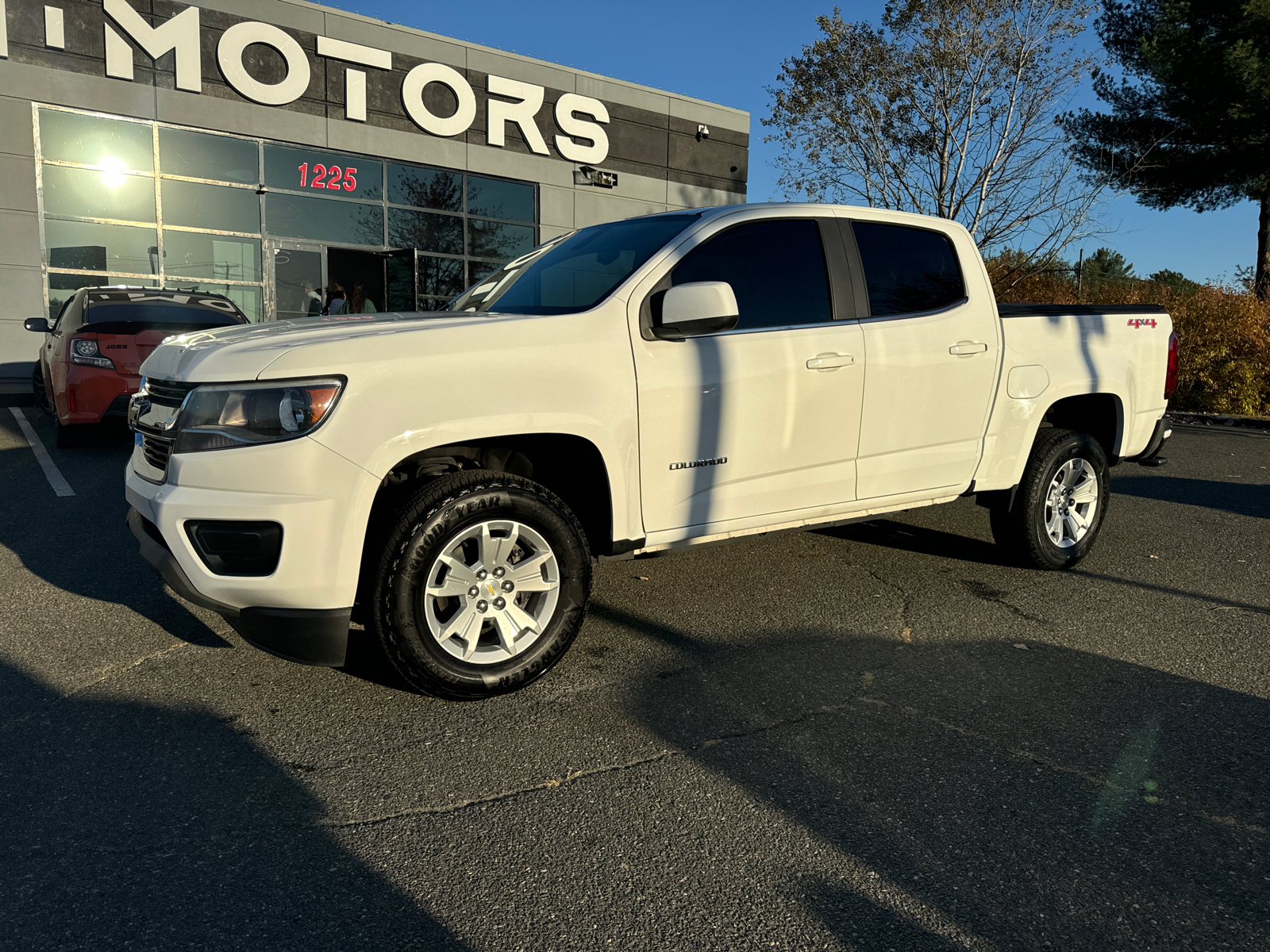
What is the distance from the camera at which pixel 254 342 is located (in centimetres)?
332

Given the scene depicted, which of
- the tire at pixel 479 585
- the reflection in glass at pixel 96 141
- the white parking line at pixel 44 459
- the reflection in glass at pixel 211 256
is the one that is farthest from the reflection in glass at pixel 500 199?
the tire at pixel 479 585

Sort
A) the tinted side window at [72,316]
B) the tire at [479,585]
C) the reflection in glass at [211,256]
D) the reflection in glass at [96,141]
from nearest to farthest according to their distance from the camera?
the tire at [479,585] < the tinted side window at [72,316] < the reflection in glass at [96,141] < the reflection in glass at [211,256]

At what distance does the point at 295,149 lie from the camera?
1708 cm

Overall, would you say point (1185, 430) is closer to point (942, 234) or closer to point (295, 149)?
point (942, 234)

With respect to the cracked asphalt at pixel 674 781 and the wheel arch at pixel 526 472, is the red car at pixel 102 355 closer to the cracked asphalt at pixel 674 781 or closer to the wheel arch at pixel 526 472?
the cracked asphalt at pixel 674 781

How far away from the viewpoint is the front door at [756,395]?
380 cm

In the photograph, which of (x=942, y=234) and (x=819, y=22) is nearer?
(x=942, y=234)

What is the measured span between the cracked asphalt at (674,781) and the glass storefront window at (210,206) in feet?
42.6

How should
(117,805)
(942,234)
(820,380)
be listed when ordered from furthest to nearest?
(942,234)
(820,380)
(117,805)

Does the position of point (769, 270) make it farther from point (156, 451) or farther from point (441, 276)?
point (441, 276)

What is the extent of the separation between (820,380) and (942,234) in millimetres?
1432

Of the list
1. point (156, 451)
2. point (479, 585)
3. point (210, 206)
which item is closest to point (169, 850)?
point (479, 585)

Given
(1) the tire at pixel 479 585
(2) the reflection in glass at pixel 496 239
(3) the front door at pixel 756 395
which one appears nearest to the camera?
(1) the tire at pixel 479 585

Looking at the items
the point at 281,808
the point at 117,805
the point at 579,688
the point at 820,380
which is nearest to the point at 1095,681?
the point at 820,380
